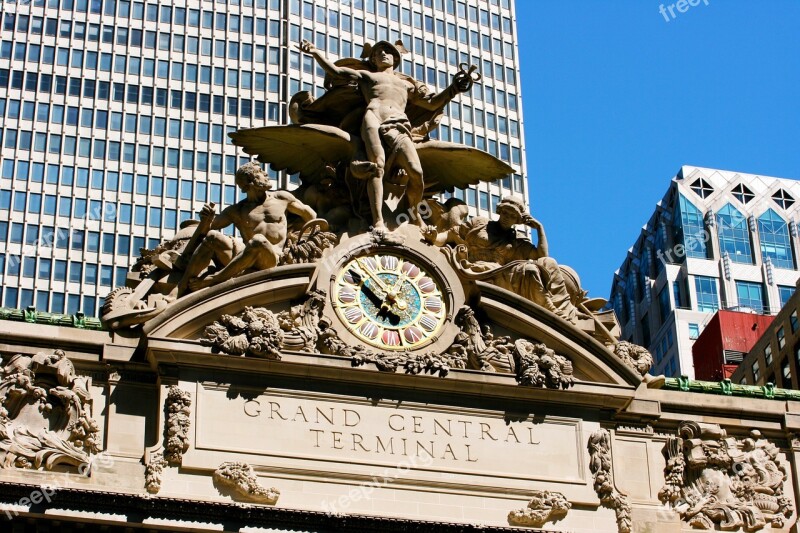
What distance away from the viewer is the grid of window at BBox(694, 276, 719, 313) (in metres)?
116

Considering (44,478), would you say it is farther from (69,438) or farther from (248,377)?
(248,377)

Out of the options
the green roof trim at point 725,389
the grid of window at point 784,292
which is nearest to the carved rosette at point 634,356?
the green roof trim at point 725,389

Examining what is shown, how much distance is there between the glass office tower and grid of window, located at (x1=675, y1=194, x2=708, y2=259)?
3039 centimetres

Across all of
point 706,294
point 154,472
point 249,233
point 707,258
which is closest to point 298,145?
point 249,233

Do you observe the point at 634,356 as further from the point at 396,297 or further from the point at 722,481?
the point at 396,297

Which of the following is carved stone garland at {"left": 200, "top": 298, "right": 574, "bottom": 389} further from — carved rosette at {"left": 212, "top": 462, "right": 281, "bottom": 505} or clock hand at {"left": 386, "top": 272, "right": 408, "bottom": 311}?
carved rosette at {"left": 212, "top": 462, "right": 281, "bottom": 505}

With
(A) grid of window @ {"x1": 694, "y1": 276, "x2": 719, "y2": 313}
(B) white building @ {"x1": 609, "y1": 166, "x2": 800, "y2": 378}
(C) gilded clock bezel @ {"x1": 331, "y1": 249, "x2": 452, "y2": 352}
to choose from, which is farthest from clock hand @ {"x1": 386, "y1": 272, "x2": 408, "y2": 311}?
(A) grid of window @ {"x1": 694, "y1": 276, "x2": 719, "y2": 313}

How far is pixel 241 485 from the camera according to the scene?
49.5m

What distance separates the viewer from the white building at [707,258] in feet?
380

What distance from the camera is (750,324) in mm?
107312

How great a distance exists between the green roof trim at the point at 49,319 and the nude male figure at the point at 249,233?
2407 mm

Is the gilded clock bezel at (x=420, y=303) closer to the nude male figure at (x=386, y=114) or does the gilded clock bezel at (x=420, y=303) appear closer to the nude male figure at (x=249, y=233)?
the nude male figure at (x=386, y=114)

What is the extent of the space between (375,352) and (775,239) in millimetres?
70155

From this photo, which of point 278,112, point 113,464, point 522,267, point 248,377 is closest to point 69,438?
point 113,464
